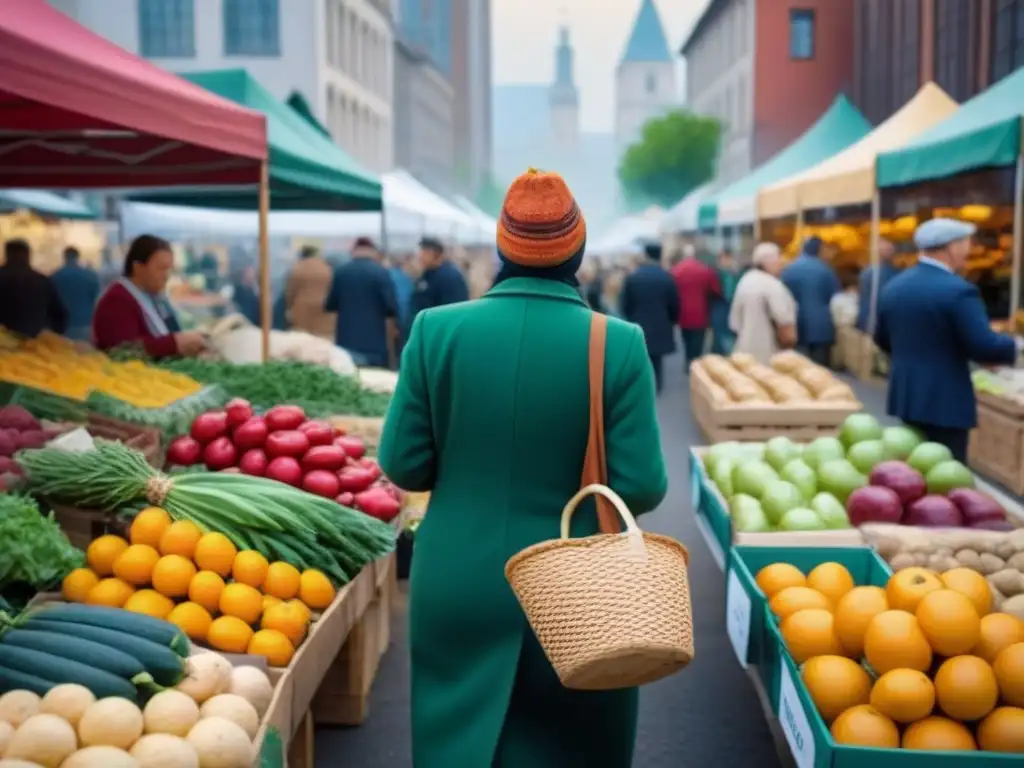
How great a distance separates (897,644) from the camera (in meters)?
3.50

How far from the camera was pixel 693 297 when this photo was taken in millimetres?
16141

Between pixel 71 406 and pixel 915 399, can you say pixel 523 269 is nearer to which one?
pixel 71 406

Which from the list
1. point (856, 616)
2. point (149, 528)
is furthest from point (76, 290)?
point (856, 616)

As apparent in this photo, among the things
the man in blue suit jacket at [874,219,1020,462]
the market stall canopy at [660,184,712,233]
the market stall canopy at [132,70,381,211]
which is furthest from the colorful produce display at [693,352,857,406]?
the market stall canopy at [660,184,712,233]

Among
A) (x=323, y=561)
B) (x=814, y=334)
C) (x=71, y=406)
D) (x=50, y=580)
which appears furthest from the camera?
(x=814, y=334)

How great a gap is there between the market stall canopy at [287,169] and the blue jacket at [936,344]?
13.0ft

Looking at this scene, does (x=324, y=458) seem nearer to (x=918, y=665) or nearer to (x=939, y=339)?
(x=918, y=665)

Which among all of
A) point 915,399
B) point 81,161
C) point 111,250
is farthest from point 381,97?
point 915,399

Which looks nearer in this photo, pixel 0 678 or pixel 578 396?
pixel 578 396

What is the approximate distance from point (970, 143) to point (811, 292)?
4.20m

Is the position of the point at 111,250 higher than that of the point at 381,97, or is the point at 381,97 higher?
the point at 381,97

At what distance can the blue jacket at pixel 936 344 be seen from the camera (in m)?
6.36

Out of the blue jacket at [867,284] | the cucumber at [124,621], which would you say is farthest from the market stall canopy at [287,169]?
the blue jacket at [867,284]

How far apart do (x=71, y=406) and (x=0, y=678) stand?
258 centimetres
